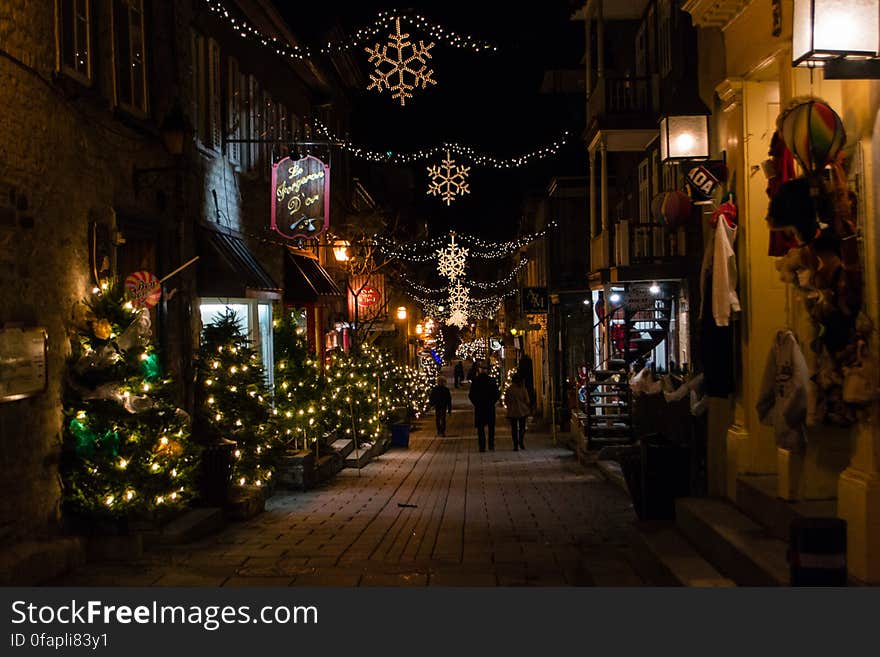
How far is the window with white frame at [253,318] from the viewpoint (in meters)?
16.0

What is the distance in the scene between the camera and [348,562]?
10.5m

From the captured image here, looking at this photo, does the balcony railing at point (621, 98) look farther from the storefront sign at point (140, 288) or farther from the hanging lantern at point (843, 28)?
the hanging lantern at point (843, 28)

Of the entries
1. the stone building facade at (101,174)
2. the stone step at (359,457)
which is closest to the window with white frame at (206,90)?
the stone building facade at (101,174)

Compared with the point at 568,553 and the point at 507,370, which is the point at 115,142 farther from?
the point at 507,370

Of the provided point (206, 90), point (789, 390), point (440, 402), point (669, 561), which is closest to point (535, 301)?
point (440, 402)

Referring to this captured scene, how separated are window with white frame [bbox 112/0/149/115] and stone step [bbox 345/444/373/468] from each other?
10161mm

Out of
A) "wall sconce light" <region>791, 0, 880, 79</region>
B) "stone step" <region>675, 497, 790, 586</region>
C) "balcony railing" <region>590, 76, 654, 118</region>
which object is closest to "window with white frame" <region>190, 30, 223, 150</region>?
"balcony railing" <region>590, 76, 654, 118</region>

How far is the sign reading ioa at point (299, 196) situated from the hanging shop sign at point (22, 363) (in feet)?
23.1

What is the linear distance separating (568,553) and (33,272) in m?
6.22

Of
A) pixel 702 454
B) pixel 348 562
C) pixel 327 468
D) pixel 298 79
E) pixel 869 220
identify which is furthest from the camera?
pixel 298 79

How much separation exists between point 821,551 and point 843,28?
3.38m

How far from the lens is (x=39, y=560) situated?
928cm

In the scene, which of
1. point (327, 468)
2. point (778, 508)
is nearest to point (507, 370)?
point (327, 468)

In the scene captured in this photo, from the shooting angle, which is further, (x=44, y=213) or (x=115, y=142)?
(x=115, y=142)
